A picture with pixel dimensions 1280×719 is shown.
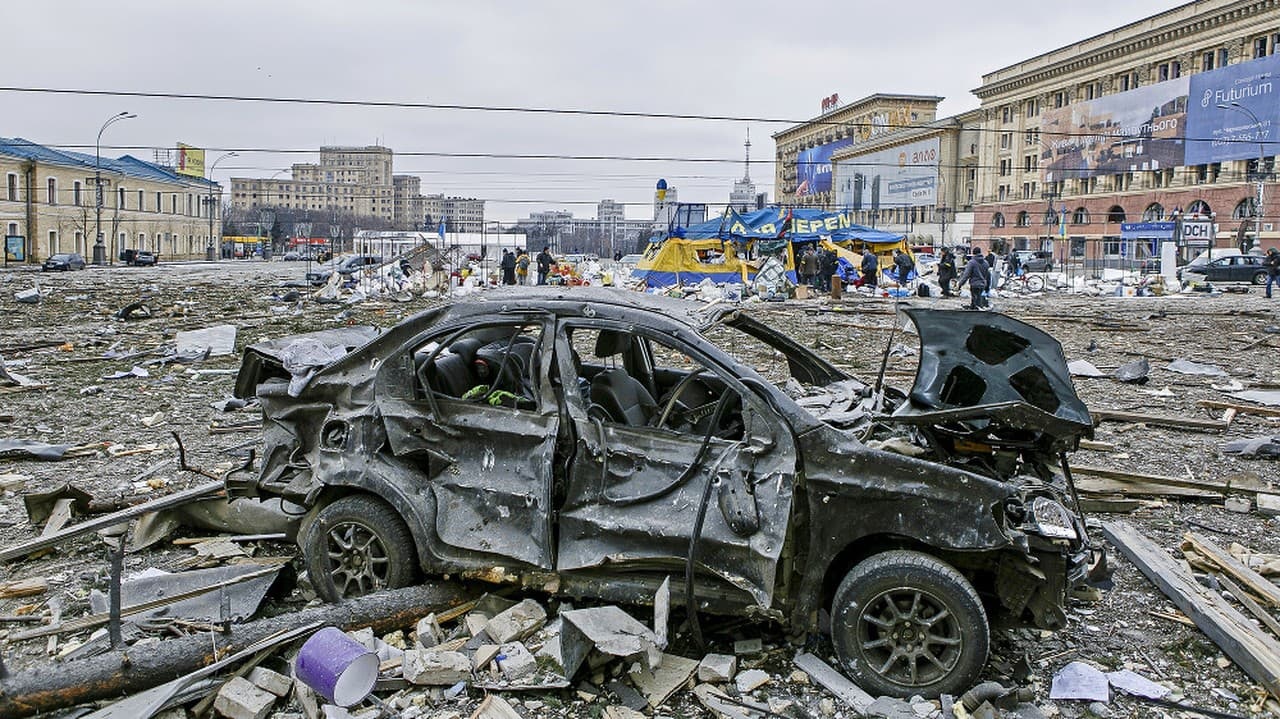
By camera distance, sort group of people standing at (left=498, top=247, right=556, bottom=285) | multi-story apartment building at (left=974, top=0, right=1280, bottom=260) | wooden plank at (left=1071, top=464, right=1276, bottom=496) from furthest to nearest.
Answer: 1. multi-story apartment building at (left=974, top=0, right=1280, bottom=260)
2. group of people standing at (left=498, top=247, right=556, bottom=285)
3. wooden plank at (left=1071, top=464, right=1276, bottom=496)

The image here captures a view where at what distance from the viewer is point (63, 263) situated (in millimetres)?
52125

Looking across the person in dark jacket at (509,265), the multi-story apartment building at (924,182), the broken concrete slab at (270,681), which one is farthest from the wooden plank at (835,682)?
the multi-story apartment building at (924,182)

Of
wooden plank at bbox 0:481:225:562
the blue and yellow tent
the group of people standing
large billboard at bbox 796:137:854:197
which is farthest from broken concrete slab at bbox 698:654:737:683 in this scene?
large billboard at bbox 796:137:854:197

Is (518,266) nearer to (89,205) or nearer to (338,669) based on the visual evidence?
(338,669)

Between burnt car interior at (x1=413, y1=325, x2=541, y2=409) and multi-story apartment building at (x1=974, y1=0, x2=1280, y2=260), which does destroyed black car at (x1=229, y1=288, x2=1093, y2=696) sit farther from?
multi-story apartment building at (x1=974, y1=0, x2=1280, y2=260)

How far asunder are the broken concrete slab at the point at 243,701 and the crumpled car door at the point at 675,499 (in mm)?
1403

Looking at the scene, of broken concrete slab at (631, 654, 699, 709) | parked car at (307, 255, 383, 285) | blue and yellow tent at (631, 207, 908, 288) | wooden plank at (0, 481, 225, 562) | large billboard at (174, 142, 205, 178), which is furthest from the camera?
large billboard at (174, 142, 205, 178)

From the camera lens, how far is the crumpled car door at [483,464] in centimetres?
446

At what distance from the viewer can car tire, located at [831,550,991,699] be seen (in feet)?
12.8

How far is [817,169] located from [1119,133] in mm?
49466

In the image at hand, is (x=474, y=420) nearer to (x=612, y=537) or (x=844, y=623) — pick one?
(x=612, y=537)

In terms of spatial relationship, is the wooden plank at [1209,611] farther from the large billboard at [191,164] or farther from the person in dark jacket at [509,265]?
the large billboard at [191,164]

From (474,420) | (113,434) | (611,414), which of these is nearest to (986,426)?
(611,414)

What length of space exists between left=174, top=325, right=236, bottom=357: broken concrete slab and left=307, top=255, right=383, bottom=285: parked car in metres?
18.1
